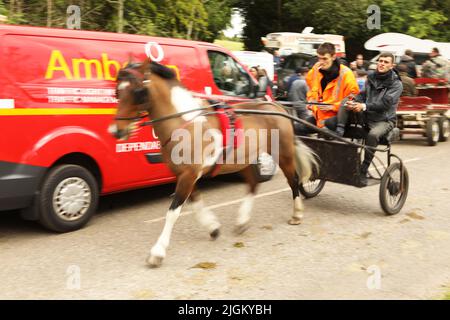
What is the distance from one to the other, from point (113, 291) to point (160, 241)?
724 millimetres

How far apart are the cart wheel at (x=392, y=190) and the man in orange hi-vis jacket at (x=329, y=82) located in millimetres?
1060

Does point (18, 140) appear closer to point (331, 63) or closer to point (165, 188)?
point (165, 188)

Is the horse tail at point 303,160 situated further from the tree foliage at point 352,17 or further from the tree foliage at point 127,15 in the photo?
the tree foliage at point 352,17

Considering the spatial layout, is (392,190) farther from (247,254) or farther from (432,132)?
(432,132)

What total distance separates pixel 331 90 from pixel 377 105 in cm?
62

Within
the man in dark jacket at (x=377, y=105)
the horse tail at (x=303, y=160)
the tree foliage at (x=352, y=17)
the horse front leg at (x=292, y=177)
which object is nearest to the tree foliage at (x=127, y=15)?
the man in dark jacket at (x=377, y=105)

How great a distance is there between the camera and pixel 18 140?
524 cm

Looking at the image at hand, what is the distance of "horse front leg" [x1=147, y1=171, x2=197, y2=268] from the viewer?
4777mm

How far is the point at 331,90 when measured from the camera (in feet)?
22.1

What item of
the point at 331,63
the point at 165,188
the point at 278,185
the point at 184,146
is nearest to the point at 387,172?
the point at 331,63

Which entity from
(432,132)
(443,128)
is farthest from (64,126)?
(443,128)
